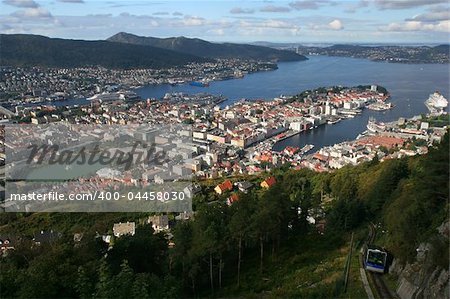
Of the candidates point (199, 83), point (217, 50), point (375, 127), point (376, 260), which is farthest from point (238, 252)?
point (217, 50)

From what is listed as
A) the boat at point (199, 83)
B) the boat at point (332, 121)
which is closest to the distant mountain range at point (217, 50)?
the boat at point (199, 83)

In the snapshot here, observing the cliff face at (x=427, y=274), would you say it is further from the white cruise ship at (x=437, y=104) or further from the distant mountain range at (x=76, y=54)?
the distant mountain range at (x=76, y=54)

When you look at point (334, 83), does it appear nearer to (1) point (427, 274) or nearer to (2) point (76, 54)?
(2) point (76, 54)

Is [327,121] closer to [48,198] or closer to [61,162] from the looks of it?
[61,162]

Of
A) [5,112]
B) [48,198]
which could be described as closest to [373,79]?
[5,112]

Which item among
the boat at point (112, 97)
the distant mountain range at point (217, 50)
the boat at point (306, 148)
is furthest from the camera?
the distant mountain range at point (217, 50)

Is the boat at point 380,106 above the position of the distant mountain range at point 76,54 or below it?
below
